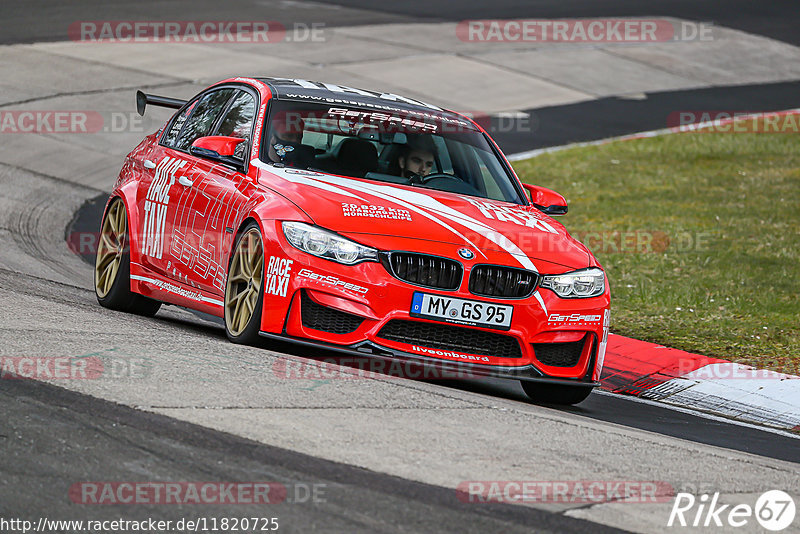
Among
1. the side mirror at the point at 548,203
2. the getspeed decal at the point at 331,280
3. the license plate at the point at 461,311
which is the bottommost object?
the license plate at the point at 461,311

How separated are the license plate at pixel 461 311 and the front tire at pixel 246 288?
0.86 m

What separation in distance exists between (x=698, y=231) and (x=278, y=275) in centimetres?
834

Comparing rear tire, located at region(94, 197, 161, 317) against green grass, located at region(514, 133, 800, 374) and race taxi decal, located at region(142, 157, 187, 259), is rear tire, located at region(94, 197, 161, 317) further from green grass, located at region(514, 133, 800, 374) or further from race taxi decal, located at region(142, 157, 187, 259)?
green grass, located at region(514, 133, 800, 374)

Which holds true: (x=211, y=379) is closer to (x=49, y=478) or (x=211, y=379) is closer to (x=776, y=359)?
(x=49, y=478)

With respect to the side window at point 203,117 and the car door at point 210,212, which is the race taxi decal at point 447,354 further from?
the side window at point 203,117

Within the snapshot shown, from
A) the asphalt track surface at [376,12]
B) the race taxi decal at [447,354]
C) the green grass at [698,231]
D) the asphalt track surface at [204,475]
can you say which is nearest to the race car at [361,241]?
the race taxi decal at [447,354]

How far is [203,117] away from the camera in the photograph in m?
8.87

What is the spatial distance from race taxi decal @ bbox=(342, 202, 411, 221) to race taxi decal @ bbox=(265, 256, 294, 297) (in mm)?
442

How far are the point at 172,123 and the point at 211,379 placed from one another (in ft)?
11.8

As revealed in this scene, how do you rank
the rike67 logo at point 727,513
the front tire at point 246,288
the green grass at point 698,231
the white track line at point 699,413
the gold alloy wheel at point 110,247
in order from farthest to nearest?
1. the green grass at point 698,231
2. the gold alloy wheel at point 110,247
3. the white track line at point 699,413
4. the front tire at point 246,288
5. the rike67 logo at point 727,513

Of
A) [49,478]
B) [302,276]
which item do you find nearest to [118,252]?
[302,276]

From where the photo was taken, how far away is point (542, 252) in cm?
732

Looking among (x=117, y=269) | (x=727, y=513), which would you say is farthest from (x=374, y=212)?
(x=727, y=513)

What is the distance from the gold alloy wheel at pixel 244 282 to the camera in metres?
7.09
